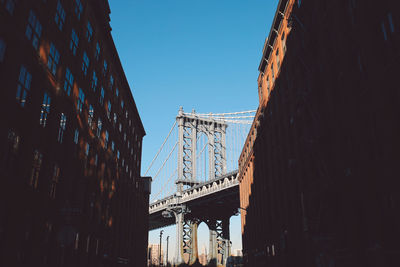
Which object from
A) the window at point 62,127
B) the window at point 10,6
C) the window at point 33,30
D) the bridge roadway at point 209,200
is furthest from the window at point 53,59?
the bridge roadway at point 209,200

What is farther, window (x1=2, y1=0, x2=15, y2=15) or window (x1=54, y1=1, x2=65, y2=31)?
window (x1=54, y1=1, x2=65, y2=31)

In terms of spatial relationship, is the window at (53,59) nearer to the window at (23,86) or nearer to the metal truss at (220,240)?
the window at (23,86)

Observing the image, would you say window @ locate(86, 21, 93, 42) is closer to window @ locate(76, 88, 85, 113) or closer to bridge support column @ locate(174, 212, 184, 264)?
window @ locate(76, 88, 85, 113)

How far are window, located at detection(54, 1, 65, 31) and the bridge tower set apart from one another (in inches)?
2058

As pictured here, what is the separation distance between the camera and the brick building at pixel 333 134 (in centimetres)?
1599

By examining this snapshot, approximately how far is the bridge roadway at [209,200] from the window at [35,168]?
4732cm

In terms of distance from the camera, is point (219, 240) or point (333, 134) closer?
point (333, 134)

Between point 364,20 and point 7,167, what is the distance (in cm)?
1888

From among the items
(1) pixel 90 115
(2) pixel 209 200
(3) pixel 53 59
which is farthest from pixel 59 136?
(2) pixel 209 200

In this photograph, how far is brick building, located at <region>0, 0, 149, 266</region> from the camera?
18.0m

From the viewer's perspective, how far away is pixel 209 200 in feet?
238

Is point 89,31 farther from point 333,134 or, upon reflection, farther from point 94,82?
point 333,134

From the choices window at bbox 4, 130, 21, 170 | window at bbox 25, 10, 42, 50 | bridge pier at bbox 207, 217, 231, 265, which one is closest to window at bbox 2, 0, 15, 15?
window at bbox 25, 10, 42, 50

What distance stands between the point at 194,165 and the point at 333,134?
5787 cm
